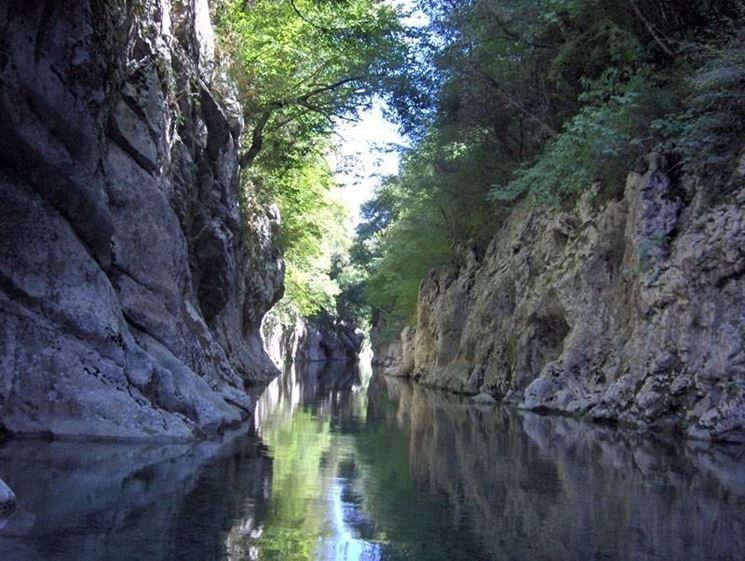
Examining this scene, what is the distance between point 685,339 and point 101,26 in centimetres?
951

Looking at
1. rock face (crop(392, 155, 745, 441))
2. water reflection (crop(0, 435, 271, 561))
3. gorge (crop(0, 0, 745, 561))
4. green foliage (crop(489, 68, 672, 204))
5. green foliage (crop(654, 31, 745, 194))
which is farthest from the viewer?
green foliage (crop(489, 68, 672, 204))

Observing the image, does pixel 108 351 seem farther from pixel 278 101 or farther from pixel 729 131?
pixel 278 101

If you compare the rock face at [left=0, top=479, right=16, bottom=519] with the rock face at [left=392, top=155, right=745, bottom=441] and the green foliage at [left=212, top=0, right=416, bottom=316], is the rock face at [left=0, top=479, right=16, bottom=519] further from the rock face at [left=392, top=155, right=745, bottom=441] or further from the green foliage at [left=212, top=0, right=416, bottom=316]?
the green foliage at [left=212, top=0, right=416, bottom=316]

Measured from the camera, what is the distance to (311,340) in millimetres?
69938

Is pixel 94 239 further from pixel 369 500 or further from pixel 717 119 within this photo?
pixel 717 119

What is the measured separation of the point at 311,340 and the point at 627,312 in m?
55.5

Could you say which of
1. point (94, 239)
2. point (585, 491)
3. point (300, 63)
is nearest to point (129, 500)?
point (585, 491)

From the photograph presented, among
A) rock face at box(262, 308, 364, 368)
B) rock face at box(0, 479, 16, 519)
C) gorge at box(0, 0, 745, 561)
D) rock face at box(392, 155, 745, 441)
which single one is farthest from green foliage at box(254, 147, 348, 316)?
rock face at box(0, 479, 16, 519)

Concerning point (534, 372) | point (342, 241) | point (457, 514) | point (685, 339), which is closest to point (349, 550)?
point (457, 514)

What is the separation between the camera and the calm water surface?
4.53m

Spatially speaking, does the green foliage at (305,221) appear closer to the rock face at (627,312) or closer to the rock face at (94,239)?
the rock face at (627,312)

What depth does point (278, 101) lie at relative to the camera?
2062cm

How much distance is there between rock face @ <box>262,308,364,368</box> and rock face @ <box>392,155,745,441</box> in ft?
71.9

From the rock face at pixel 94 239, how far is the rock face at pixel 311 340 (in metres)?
29.8
